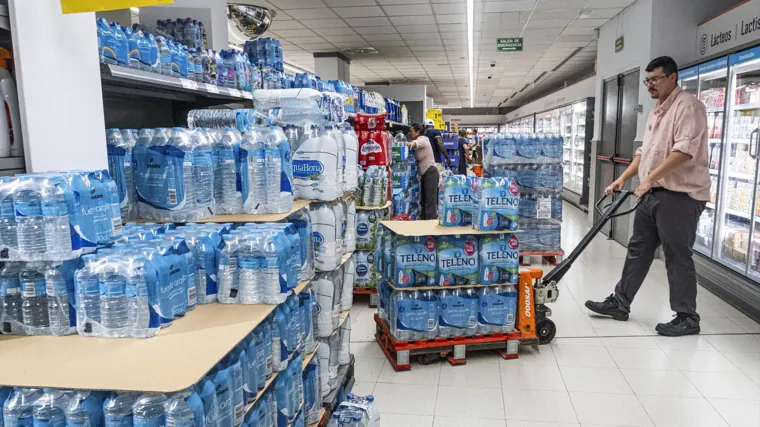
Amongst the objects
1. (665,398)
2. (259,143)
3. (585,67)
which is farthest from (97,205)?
(585,67)

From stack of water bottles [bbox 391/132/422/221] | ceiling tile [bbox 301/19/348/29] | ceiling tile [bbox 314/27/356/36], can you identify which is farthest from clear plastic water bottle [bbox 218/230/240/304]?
ceiling tile [bbox 314/27/356/36]

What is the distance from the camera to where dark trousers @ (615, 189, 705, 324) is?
13.8 ft

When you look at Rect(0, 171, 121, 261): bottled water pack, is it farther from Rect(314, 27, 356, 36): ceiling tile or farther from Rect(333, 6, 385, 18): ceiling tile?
Rect(314, 27, 356, 36): ceiling tile

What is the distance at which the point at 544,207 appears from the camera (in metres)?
6.65

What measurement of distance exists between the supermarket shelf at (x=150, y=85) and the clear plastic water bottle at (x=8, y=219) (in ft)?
2.63

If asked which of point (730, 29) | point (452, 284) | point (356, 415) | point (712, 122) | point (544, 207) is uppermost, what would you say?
point (730, 29)

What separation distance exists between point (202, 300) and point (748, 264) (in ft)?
16.3

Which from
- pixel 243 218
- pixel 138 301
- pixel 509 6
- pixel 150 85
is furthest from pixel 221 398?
pixel 509 6

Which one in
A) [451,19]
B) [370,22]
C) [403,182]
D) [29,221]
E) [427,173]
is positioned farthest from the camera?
[370,22]

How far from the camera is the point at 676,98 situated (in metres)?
4.25

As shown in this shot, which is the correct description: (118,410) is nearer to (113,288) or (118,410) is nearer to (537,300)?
(113,288)

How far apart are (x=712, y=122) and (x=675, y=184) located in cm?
212

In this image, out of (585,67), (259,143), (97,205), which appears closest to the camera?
(97,205)

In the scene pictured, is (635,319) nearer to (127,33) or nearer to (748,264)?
(748,264)
